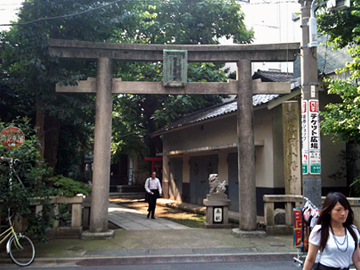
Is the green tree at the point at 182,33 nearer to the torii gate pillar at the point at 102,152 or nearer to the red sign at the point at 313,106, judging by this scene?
the torii gate pillar at the point at 102,152

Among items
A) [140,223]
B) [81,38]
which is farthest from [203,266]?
[81,38]

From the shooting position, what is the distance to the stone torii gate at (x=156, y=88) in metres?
10.1

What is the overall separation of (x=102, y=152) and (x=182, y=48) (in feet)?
12.7

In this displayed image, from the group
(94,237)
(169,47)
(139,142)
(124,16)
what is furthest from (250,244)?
(139,142)

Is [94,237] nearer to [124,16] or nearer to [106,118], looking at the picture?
[106,118]

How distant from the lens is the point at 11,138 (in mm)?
8305

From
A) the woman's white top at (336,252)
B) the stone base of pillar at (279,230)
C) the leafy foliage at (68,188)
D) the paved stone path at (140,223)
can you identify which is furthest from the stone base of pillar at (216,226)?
the woman's white top at (336,252)

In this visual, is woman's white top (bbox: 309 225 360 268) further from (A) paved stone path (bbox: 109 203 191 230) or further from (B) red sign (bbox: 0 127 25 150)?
(A) paved stone path (bbox: 109 203 191 230)

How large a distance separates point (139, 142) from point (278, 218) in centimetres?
1543

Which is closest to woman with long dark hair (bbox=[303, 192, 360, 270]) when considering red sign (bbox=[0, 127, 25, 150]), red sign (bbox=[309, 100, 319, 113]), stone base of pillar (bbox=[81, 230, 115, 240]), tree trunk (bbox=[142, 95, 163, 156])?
red sign (bbox=[309, 100, 319, 113])

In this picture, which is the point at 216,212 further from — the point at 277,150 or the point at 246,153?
the point at 277,150

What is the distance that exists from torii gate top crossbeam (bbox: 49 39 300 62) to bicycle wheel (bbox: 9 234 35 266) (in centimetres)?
511

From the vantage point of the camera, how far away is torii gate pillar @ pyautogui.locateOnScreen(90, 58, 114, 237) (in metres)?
10.0

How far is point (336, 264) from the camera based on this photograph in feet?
11.2
